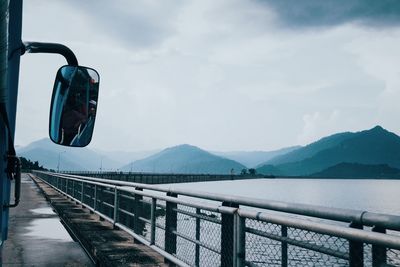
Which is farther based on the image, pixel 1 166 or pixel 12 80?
pixel 12 80

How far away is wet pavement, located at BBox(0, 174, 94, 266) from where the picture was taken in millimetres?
7234

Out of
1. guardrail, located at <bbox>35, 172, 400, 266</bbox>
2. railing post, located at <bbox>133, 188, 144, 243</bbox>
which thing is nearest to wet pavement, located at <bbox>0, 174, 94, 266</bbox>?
railing post, located at <bbox>133, 188, 144, 243</bbox>

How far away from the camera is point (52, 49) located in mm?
3178

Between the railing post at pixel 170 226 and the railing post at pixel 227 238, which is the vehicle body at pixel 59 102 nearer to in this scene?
the railing post at pixel 227 238

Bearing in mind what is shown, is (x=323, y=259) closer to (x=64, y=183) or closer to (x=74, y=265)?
(x=74, y=265)

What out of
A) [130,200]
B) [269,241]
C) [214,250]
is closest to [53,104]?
[269,241]

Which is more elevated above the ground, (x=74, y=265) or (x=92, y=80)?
(x=92, y=80)

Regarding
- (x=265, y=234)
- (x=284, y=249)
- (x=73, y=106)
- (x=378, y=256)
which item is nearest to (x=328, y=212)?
(x=378, y=256)

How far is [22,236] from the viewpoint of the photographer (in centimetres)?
984

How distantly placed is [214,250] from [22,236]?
6.25 meters

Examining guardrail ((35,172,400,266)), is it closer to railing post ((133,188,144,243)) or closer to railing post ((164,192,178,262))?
railing post ((164,192,178,262))

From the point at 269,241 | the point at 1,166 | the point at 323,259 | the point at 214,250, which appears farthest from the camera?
the point at 214,250

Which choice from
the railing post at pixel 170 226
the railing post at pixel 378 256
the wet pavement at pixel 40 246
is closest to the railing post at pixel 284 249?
the railing post at pixel 378 256

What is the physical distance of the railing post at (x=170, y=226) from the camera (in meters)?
6.83
